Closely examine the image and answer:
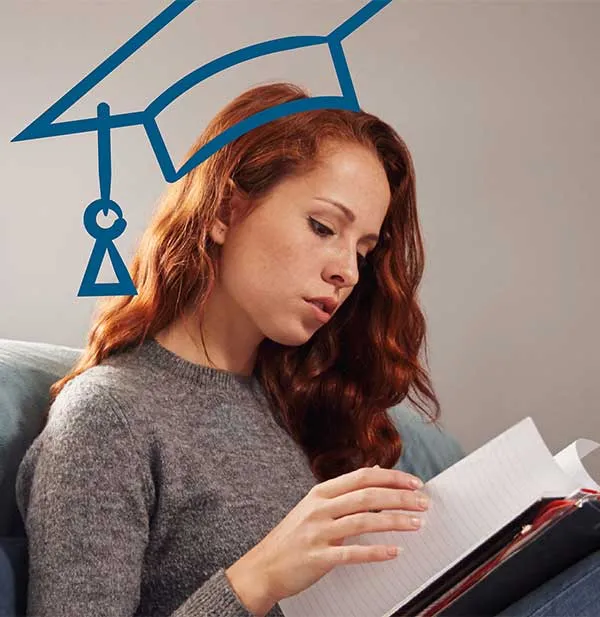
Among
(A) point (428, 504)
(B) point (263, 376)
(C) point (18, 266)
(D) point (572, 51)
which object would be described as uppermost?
(C) point (18, 266)

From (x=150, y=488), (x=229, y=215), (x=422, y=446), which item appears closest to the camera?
(x=150, y=488)

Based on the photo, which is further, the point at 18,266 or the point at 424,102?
the point at 424,102

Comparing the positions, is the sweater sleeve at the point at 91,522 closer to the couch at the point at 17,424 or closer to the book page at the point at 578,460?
the couch at the point at 17,424

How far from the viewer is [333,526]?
0.93m

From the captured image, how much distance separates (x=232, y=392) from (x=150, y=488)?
195mm

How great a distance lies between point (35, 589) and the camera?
98cm

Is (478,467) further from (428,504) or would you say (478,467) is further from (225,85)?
(225,85)

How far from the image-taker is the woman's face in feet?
3.68

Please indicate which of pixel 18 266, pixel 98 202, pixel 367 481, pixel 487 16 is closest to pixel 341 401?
pixel 367 481

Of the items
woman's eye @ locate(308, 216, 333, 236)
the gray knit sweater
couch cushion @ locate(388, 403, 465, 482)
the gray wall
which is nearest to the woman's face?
woman's eye @ locate(308, 216, 333, 236)

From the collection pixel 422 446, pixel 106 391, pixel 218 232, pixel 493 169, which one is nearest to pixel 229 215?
pixel 218 232

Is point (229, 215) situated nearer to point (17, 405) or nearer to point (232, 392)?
point (232, 392)

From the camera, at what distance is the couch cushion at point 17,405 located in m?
1.12

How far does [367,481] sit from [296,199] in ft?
1.09
